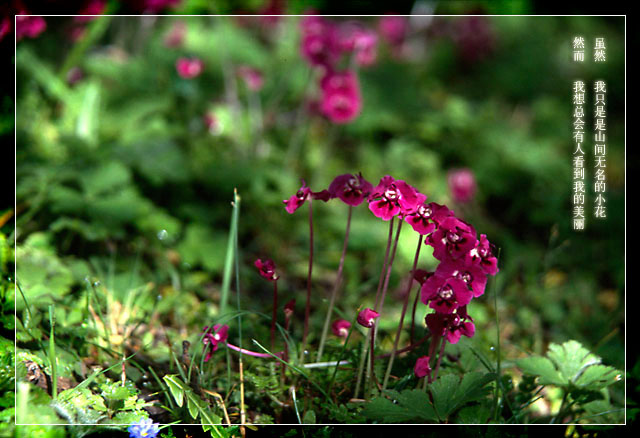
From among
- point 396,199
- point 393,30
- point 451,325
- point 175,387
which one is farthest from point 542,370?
point 393,30

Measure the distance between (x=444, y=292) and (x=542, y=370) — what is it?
434 millimetres

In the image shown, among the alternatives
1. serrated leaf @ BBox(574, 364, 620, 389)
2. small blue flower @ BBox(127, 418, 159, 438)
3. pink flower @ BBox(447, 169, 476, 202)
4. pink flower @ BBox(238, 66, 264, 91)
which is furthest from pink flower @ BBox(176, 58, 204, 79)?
serrated leaf @ BBox(574, 364, 620, 389)

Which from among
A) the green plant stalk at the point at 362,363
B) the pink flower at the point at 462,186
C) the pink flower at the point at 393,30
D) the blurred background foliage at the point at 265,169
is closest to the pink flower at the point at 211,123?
the blurred background foliage at the point at 265,169

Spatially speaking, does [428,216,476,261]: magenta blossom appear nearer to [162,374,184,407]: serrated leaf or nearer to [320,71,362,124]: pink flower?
[162,374,184,407]: serrated leaf

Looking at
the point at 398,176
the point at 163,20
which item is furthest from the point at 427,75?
the point at 163,20

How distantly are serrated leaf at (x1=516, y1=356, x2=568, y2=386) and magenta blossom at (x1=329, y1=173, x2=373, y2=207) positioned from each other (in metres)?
0.60

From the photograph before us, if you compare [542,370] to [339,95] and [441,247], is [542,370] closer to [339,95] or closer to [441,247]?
[441,247]

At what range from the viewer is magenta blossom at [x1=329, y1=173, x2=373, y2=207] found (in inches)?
50.8

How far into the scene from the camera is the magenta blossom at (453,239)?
117cm

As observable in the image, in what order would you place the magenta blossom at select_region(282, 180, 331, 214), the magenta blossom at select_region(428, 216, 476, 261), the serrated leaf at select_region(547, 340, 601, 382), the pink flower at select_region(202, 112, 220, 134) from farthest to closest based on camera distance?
the pink flower at select_region(202, 112, 220, 134) → the serrated leaf at select_region(547, 340, 601, 382) → the magenta blossom at select_region(282, 180, 331, 214) → the magenta blossom at select_region(428, 216, 476, 261)

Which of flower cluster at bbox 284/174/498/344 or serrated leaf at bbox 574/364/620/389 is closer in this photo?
flower cluster at bbox 284/174/498/344

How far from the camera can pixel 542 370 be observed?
141 centimetres

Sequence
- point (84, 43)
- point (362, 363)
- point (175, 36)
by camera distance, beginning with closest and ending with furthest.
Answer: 1. point (362, 363)
2. point (84, 43)
3. point (175, 36)

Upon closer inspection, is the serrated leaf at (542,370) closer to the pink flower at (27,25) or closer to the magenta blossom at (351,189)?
the magenta blossom at (351,189)
